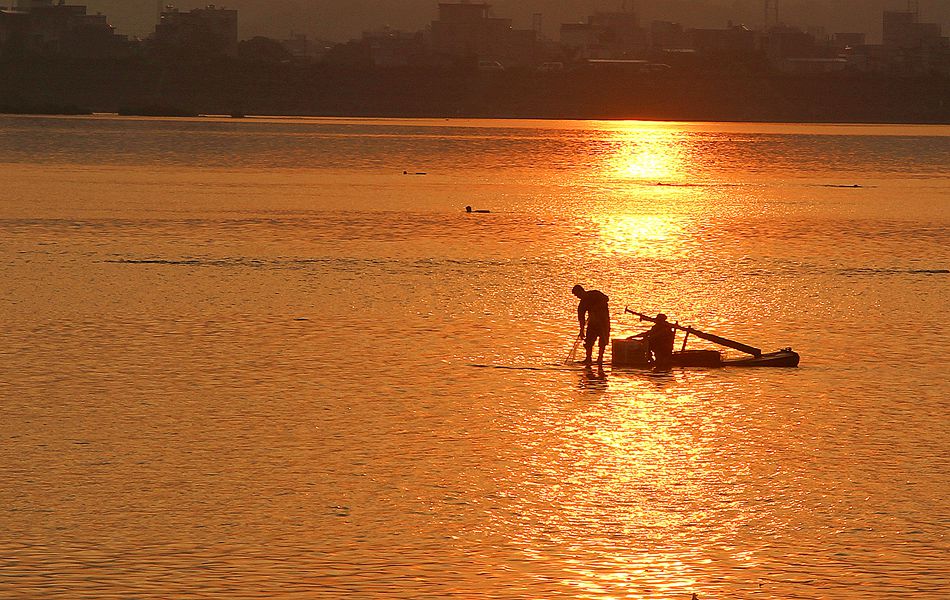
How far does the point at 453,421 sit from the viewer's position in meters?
22.8

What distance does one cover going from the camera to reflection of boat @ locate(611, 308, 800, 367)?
91.5 feet

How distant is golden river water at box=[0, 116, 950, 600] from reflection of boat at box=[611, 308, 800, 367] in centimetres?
35

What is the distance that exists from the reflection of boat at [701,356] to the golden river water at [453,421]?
0.35 m

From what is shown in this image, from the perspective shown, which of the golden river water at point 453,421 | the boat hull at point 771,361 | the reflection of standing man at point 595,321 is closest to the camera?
the golden river water at point 453,421

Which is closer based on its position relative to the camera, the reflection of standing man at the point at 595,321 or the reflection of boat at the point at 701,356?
the reflection of standing man at the point at 595,321

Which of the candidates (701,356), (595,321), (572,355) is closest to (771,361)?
(701,356)

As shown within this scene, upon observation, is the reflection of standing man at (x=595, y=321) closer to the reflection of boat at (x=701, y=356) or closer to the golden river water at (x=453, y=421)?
the reflection of boat at (x=701, y=356)

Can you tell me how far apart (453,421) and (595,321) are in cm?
553

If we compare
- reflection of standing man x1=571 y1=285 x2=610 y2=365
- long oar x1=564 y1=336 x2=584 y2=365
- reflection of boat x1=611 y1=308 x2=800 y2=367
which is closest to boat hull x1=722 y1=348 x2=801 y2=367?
reflection of boat x1=611 y1=308 x2=800 y2=367

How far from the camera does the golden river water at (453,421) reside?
15711mm

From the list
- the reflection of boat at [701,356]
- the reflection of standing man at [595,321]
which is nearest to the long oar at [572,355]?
the reflection of standing man at [595,321]

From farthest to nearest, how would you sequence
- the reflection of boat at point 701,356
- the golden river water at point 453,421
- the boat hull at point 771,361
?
the boat hull at point 771,361 < the reflection of boat at point 701,356 < the golden river water at point 453,421

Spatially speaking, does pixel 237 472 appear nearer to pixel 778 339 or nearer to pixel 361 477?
pixel 361 477

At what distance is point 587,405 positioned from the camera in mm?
24172
